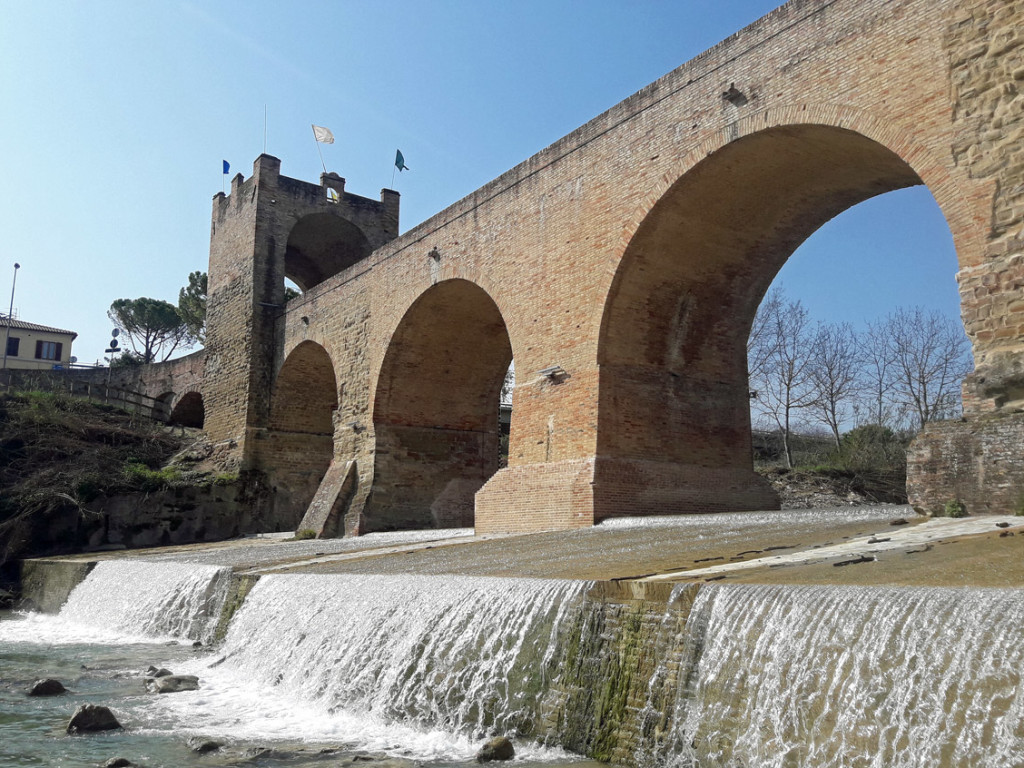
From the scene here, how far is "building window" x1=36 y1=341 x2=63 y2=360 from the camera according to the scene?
42531 millimetres

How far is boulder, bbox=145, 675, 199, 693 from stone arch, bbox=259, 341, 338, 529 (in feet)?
45.0

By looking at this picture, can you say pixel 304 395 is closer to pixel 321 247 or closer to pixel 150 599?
pixel 321 247

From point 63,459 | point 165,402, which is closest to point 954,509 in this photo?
point 63,459

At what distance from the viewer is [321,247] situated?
23969mm

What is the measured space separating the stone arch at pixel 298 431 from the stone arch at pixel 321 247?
12.7ft

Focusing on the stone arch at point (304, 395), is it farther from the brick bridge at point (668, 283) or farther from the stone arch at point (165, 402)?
the stone arch at point (165, 402)

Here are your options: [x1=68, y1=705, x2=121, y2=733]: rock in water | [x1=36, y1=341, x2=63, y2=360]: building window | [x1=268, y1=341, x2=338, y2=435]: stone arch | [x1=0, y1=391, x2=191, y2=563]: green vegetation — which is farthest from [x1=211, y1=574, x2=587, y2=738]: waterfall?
[x1=36, y1=341, x2=63, y2=360]: building window

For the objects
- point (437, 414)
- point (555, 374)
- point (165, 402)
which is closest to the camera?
point (555, 374)

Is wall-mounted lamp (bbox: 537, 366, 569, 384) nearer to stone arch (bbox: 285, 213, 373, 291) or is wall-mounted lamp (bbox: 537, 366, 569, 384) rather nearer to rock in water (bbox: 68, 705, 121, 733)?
rock in water (bbox: 68, 705, 121, 733)

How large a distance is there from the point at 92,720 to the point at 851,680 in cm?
403

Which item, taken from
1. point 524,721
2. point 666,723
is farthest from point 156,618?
point 666,723

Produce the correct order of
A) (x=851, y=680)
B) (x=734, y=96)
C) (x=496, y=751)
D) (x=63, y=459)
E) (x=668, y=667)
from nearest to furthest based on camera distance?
1. (x=851, y=680)
2. (x=668, y=667)
3. (x=496, y=751)
4. (x=734, y=96)
5. (x=63, y=459)

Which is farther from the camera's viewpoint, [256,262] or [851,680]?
[256,262]

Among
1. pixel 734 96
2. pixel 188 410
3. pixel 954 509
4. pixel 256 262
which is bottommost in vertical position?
pixel 954 509
